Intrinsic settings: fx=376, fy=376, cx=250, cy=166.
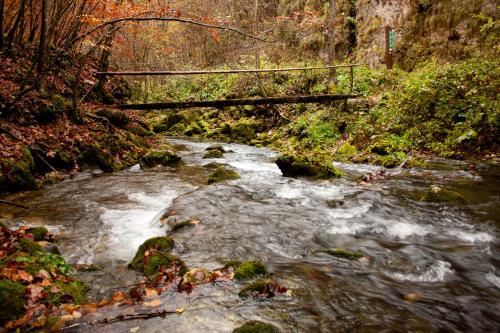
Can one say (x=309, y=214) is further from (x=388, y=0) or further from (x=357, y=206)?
(x=388, y=0)

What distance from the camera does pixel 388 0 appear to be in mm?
18719

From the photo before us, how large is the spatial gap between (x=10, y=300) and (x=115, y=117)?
10.6 m

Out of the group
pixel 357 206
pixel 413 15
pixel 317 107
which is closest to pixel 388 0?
pixel 413 15

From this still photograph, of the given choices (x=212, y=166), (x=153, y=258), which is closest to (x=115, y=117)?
(x=212, y=166)

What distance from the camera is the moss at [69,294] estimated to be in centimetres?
357

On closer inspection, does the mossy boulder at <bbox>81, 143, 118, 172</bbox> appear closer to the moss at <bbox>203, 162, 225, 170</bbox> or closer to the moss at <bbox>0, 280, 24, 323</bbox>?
the moss at <bbox>203, 162, 225, 170</bbox>

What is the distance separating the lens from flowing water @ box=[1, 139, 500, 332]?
3607 millimetres

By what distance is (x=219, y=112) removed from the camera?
22.1 metres

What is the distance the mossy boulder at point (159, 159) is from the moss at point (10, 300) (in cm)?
770

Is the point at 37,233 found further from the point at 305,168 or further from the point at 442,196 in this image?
the point at 442,196

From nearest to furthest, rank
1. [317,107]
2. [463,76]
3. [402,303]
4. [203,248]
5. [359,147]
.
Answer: [402,303] < [203,248] < [463,76] < [359,147] < [317,107]

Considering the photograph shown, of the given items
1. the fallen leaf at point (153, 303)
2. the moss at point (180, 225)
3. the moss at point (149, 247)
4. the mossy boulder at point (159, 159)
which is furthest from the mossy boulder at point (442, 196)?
the mossy boulder at point (159, 159)

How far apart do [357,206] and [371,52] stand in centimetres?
1448

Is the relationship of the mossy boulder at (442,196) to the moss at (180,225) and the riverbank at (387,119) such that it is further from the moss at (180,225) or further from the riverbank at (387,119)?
the moss at (180,225)
